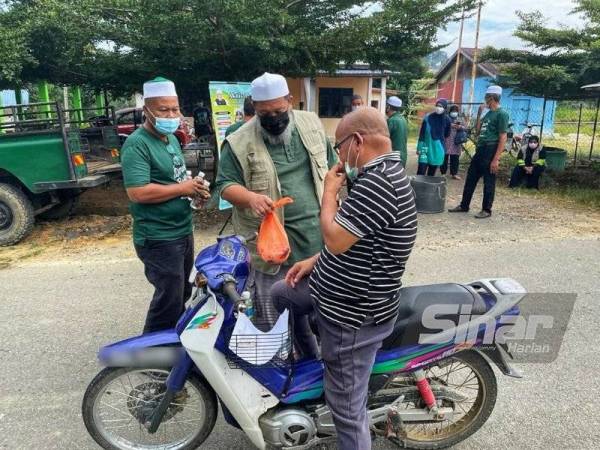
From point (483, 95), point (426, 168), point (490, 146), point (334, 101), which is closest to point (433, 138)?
point (426, 168)

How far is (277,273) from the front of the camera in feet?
9.12

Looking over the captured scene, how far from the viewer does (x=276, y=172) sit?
2742 mm

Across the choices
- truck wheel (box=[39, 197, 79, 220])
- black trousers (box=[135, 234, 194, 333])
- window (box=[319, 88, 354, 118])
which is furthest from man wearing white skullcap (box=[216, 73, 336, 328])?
window (box=[319, 88, 354, 118])

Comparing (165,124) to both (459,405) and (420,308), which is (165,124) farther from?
(459,405)

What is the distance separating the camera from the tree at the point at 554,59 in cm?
1095

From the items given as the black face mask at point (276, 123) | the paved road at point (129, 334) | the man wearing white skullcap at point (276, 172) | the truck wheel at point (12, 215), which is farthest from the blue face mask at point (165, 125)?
the truck wheel at point (12, 215)

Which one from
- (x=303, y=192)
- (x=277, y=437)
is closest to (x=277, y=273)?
(x=303, y=192)

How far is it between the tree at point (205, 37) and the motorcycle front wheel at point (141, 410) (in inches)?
215

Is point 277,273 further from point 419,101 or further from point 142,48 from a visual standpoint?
point 419,101

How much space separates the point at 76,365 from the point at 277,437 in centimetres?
192

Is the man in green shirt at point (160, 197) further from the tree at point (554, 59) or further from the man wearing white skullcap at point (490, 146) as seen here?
the tree at point (554, 59)

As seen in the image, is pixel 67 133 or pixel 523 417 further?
pixel 67 133

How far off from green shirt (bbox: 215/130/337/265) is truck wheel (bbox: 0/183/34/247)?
197 inches

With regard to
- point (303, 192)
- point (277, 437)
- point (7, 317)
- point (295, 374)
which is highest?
point (303, 192)
